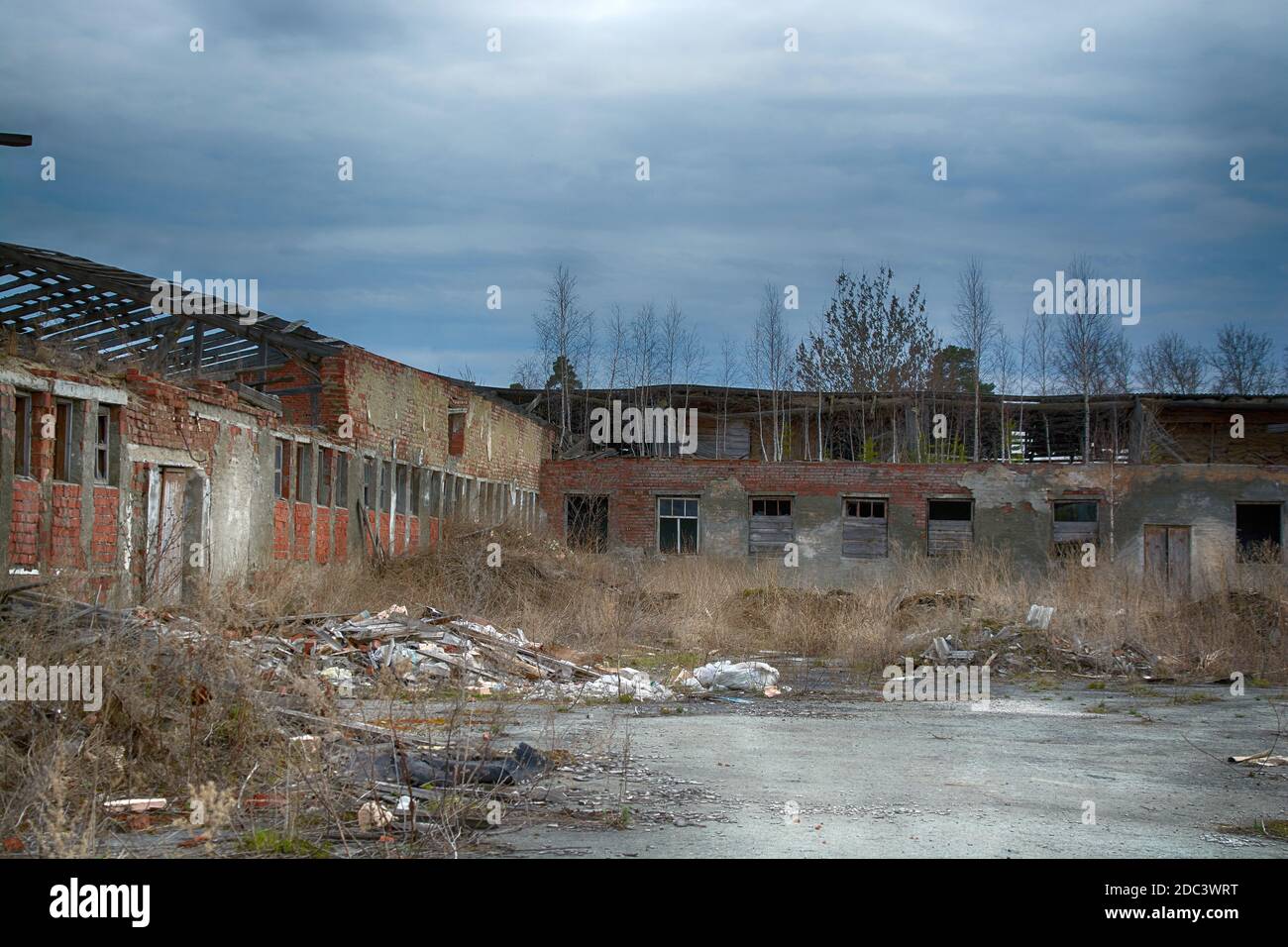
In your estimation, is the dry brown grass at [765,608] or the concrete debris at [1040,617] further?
the concrete debris at [1040,617]

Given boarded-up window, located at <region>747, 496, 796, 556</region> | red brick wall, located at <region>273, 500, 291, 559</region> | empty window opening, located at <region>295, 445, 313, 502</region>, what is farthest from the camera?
boarded-up window, located at <region>747, 496, 796, 556</region>

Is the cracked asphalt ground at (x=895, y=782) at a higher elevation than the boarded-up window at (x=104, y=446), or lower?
lower

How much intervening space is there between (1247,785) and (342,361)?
15.8 meters

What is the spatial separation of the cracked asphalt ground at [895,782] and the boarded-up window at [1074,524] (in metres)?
18.3

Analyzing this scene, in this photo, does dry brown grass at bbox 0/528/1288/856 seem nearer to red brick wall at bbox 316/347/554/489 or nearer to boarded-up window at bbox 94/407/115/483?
boarded-up window at bbox 94/407/115/483

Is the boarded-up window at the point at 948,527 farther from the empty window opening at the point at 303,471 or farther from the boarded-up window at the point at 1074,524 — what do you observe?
the empty window opening at the point at 303,471

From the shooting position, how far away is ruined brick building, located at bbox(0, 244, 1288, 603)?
13000 mm

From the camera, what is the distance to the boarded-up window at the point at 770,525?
31.3 m

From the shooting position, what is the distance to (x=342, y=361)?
20.2 meters

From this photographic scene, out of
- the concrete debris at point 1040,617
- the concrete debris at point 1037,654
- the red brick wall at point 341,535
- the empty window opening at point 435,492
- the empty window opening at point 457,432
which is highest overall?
the empty window opening at point 457,432

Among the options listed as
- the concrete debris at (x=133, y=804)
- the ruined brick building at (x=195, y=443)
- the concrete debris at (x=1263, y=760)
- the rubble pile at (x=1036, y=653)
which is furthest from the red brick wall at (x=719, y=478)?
the concrete debris at (x=133, y=804)

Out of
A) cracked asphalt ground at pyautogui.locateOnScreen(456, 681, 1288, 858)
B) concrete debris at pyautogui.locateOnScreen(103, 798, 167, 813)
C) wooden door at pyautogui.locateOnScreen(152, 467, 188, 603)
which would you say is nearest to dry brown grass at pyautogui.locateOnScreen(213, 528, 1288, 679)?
A: wooden door at pyautogui.locateOnScreen(152, 467, 188, 603)

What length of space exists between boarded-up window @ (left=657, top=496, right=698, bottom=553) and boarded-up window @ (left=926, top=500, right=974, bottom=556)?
6.14m
